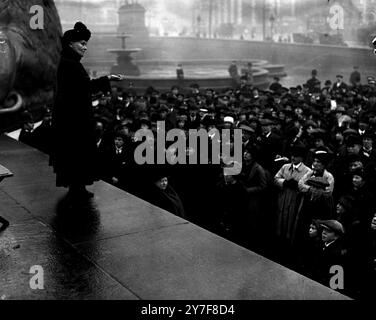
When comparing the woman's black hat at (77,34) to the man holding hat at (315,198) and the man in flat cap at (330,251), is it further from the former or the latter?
the man holding hat at (315,198)

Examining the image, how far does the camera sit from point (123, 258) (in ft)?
11.9

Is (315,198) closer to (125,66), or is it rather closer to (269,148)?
(269,148)

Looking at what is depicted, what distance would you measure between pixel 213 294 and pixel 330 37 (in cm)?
3570

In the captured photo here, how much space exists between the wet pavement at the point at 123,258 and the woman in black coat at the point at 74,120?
0.36 metres

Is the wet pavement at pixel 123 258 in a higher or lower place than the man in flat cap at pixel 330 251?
higher

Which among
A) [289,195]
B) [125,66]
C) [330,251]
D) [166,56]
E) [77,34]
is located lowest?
[330,251]

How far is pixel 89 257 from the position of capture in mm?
3643

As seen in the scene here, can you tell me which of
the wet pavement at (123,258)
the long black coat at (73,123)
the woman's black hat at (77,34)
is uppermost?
the woman's black hat at (77,34)

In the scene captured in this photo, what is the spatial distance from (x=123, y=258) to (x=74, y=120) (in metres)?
1.46

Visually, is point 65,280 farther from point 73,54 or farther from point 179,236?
point 73,54

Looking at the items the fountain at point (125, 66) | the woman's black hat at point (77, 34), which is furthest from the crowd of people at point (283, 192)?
the fountain at point (125, 66)

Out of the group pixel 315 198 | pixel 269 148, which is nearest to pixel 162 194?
pixel 315 198

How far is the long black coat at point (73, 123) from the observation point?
444cm

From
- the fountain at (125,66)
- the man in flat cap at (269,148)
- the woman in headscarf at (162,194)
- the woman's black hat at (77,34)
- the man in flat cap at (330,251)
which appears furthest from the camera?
the fountain at (125,66)
